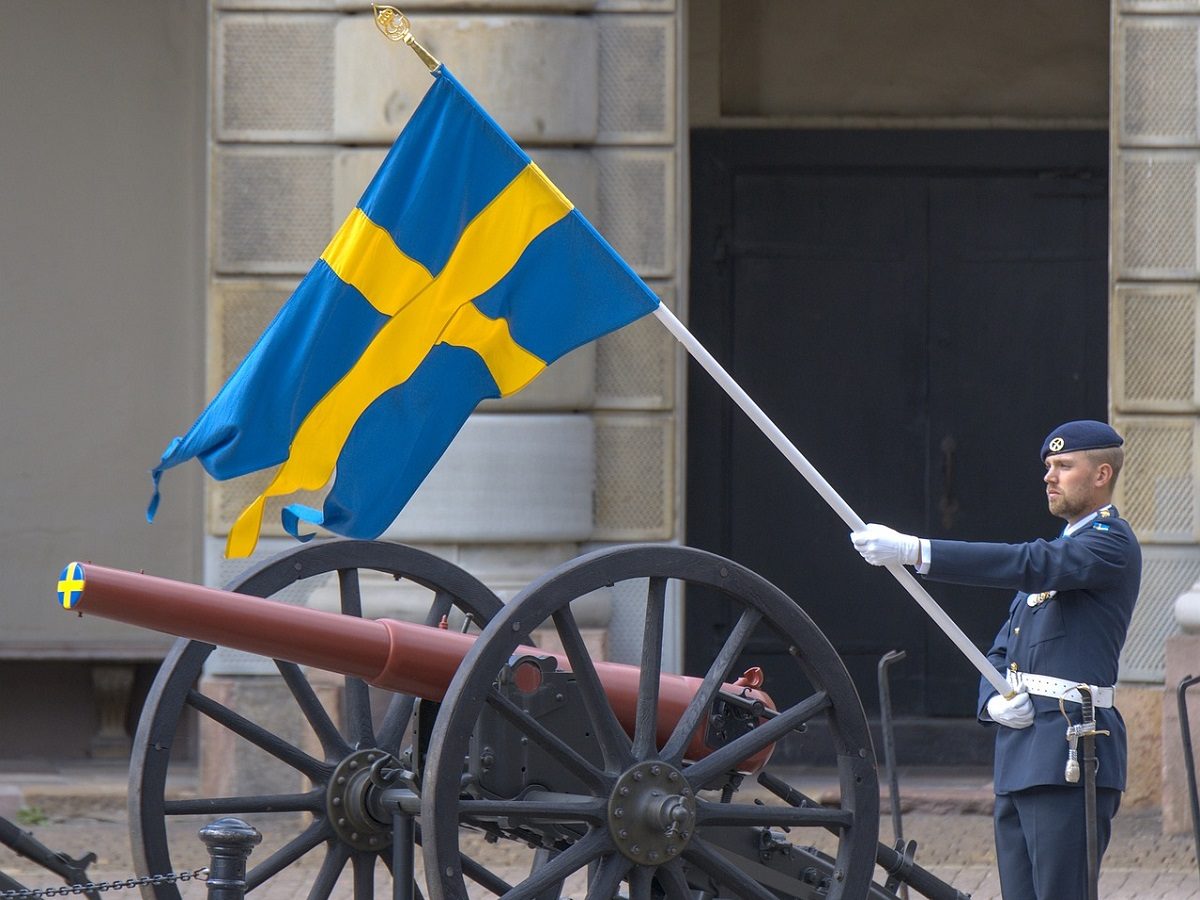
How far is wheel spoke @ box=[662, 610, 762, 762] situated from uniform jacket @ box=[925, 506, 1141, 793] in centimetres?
62

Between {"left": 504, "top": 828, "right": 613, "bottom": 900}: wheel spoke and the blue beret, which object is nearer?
{"left": 504, "top": 828, "right": 613, "bottom": 900}: wheel spoke

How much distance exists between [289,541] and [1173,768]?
372 centimetres

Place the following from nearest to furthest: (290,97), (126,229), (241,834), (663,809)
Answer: (241,834), (663,809), (290,97), (126,229)

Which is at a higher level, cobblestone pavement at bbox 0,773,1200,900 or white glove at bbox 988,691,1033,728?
white glove at bbox 988,691,1033,728

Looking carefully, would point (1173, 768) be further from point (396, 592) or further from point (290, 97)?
point (290, 97)

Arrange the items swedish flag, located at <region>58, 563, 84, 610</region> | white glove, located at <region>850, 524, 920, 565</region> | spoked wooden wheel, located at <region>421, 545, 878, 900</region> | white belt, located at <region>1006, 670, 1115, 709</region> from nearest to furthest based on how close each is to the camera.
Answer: swedish flag, located at <region>58, 563, 84, 610</region>
spoked wooden wheel, located at <region>421, 545, 878, 900</region>
white glove, located at <region>850, 524, 920, 565</region>
white belt, located at <region>1006, 670, 1115, 709</region>

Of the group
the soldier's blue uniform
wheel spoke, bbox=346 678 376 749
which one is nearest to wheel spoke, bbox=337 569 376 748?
wheel spoke, bbox=346 678 376 749

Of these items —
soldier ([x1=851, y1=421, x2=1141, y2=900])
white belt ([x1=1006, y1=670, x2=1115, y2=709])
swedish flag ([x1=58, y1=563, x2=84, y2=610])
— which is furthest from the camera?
white belt ([x1=1006, y1=670, x2=1115, y2=709])

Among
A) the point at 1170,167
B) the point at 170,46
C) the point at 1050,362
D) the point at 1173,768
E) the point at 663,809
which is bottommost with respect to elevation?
the point at 1173,768

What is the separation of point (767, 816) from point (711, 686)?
341 millimetres

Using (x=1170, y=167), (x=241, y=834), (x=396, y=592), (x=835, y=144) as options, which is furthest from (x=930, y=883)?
(x=835, y=144)

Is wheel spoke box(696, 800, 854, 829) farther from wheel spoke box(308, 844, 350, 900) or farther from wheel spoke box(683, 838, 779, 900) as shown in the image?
wheel spoke box(308, 844, 350, 900)

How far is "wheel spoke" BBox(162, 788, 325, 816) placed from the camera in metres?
5.11

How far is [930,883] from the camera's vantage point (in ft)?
17.7
